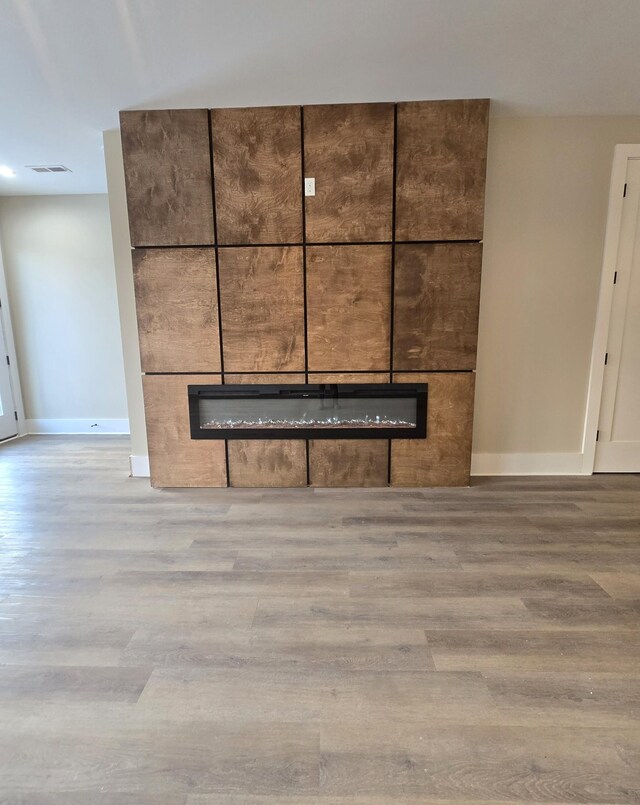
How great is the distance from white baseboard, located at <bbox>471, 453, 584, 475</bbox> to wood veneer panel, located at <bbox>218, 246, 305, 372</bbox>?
65.4 inches

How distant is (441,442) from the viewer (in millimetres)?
3088

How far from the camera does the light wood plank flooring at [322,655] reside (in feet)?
3.90

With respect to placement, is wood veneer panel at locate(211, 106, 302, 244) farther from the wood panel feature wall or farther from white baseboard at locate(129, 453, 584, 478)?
white baseboard at locate(129, 453, 584, 478)

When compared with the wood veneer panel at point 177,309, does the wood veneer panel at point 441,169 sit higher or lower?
higher

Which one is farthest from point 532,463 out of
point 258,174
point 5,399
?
point 5,399

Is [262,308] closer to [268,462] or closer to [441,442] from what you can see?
[268,462]

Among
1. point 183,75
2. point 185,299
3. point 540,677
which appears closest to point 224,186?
point 183,75

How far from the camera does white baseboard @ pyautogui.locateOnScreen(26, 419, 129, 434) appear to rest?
479 cm

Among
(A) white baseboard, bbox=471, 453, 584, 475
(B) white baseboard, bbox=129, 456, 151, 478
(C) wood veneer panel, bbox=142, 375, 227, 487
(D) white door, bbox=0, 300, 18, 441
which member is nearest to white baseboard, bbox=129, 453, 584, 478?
(A) white baseboard, bbox=471, 453, 584, 475

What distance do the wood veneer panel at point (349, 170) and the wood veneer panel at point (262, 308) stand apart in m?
0.32

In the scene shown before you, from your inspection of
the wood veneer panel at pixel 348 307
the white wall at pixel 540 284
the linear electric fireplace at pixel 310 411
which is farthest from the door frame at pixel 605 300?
the wood veneer panel at pixel 348 307

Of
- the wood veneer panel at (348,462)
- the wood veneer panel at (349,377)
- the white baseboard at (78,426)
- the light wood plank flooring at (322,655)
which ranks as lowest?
the light wood plank flooring at (322,655)

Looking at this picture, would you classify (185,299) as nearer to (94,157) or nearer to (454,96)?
(94,157)

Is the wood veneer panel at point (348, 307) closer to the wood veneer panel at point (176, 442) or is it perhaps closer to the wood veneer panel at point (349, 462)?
the wood veneer panel at point (349, 462)
